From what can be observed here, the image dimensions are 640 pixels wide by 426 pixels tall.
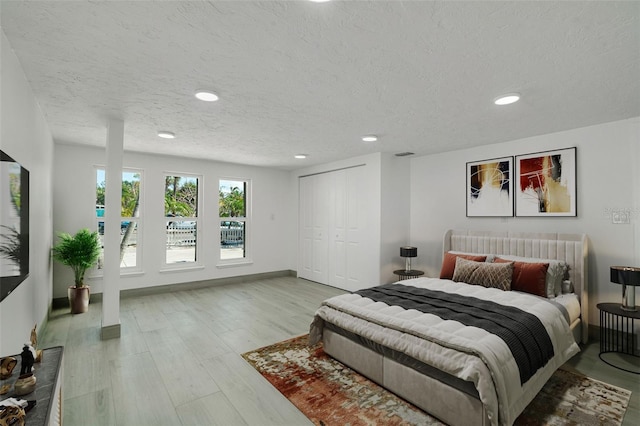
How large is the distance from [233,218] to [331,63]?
16.0 feet

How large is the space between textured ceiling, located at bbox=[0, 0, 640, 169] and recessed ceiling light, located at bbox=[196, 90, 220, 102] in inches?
3.3

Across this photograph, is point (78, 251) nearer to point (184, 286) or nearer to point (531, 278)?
point (184, 286)

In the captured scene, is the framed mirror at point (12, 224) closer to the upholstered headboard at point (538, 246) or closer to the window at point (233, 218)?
the window at point (233, 218)

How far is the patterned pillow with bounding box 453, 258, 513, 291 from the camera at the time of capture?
11.2 ft

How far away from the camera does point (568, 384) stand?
2.53 m

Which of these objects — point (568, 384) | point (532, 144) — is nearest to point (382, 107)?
point (532, 144)

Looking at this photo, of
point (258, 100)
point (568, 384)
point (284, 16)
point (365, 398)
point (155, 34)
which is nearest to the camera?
point (284, 16)

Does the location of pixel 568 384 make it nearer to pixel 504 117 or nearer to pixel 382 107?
pixel 504 117

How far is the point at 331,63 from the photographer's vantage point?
212 cm

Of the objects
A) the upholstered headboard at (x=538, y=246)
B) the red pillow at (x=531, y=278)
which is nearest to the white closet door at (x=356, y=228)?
the upholstered headboard at (x=538, y=246)

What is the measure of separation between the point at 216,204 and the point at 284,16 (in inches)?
195

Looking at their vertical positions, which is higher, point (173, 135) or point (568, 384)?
point (173, 135)

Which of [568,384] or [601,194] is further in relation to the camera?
[601,194]

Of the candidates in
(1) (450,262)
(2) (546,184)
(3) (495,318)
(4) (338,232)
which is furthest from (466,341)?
(4) (338,232)
